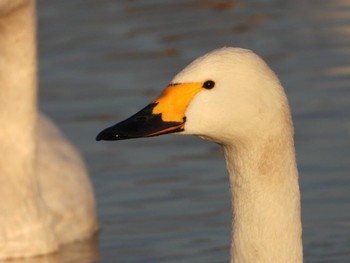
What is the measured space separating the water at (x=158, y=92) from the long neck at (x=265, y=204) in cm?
219

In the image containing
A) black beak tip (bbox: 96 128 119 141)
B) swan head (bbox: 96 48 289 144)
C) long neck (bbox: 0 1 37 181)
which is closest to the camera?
swan head (bbox: 96 48 289 144)

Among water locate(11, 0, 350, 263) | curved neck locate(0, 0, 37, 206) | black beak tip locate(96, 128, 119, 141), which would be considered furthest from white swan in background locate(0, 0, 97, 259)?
black beak tip locate(96, 128, 119, 141)

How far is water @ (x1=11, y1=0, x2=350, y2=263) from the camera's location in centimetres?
1115

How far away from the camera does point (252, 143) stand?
8180mm

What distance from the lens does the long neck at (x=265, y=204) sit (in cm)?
824

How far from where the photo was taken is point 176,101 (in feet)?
26.6

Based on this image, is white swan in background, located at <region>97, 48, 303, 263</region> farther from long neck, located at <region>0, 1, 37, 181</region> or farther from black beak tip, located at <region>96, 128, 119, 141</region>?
long neck, located at <region>0, 1, 37, 181</region>

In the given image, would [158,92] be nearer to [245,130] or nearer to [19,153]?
[19,153]

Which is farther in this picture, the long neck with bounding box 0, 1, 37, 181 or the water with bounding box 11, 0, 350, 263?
the water with bounding box 11, 0, 350, 263

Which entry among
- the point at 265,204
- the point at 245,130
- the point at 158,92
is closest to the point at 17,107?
the point at 158,92

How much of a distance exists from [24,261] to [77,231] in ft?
1.82

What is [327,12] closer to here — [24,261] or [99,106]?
[99,106]

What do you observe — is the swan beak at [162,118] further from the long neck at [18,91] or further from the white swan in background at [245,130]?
the long neck at [18,91]

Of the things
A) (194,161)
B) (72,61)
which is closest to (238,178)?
(194,161)
